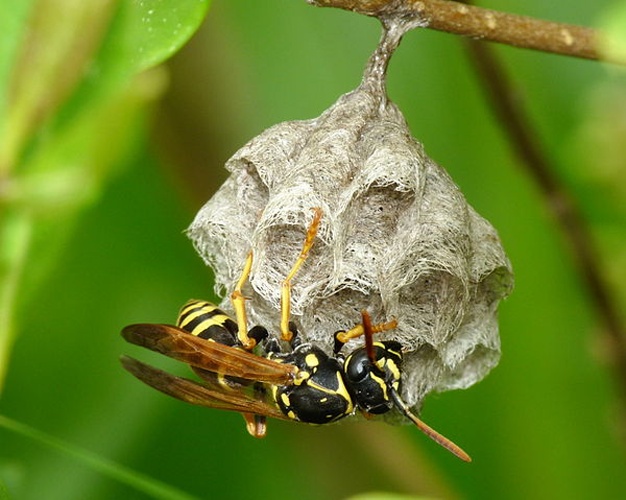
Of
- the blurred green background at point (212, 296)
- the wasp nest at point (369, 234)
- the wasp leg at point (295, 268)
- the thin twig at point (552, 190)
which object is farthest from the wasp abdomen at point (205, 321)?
the thin twig at point (552, 190)

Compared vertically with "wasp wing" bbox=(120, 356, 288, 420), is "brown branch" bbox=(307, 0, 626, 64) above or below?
above

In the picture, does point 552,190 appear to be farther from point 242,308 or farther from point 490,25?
point 242,308

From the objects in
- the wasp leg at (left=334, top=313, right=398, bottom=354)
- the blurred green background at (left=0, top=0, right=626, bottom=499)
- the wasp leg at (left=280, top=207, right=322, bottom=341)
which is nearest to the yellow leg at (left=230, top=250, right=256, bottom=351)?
the wasp leg at (left=280, top=207, right=322, bottom=341)

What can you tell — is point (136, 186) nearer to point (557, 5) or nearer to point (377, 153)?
point (377, 153)

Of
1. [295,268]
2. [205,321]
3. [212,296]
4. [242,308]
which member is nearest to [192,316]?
[205,321]

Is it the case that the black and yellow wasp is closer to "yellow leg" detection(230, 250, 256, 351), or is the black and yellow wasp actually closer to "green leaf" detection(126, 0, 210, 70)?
"yellow leg" detection(230, 250, 256, 351)

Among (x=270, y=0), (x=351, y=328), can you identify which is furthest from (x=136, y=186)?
(x=351, y=328)
